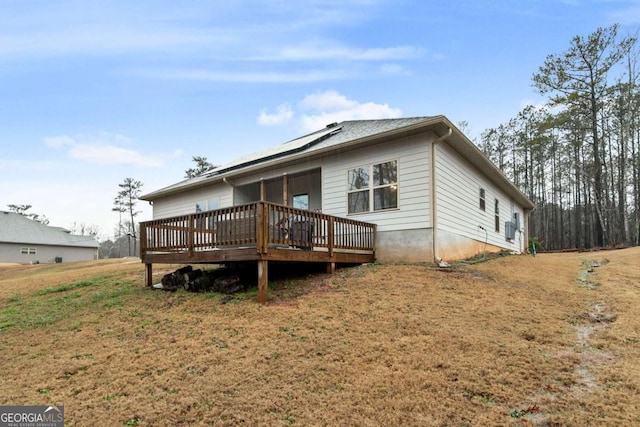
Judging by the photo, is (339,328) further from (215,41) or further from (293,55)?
(293,55)

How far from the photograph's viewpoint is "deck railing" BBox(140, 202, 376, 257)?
6410mm

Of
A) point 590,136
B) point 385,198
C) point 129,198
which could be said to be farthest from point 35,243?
point 590,136

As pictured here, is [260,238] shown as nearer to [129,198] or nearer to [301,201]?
[301,201]

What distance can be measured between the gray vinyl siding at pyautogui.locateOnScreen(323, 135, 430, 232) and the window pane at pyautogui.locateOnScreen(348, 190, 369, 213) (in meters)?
0.15

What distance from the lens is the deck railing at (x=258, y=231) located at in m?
6.41

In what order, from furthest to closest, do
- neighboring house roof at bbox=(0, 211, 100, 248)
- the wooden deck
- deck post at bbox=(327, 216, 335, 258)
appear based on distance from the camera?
1. neighboring house roof at bbox=(0, 211, 100, 248)
2. deck post at bbox=(327, 216, 335, 258)
3. the wooden deck

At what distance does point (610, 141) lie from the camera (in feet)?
77.6

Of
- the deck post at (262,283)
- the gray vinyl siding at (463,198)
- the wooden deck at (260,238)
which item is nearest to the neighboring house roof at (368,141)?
the gray vinyl siding at (463,198)

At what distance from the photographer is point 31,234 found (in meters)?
32.2

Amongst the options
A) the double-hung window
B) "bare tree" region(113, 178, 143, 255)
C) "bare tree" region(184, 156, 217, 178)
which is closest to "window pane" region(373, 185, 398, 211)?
the double-hung window

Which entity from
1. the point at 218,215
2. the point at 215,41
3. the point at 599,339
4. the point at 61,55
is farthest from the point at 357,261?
the point at 61,55

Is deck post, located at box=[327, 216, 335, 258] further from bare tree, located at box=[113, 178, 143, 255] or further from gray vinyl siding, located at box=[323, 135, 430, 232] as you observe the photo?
bare tree, located at box=[113, 178, 143, 255]

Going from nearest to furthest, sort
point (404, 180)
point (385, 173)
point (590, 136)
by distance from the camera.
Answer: point (404, 180)
point (385, 173)
point (590, 136)

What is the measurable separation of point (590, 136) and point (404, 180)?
70.1ft
